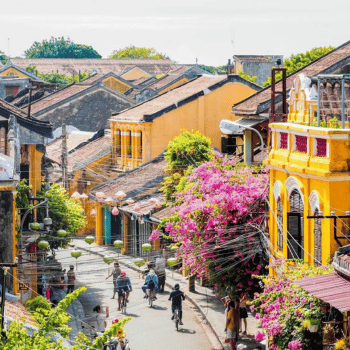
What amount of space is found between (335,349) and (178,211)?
13.5 meters

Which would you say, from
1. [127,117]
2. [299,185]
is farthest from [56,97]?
[299,185]

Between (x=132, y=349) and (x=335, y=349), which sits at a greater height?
(x=335, y=349)

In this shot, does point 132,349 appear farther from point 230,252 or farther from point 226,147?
point 226,147

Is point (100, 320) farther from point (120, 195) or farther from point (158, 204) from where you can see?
point (120, 195)

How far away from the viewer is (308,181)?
957 inches

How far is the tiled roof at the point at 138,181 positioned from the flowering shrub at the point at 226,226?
13.7 metres

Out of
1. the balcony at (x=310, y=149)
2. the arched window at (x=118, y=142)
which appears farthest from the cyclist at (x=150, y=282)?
the arched window at (x=118, y=142)

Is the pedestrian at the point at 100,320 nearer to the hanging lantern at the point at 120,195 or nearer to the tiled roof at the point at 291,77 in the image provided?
the tiled roof at the point at 291,77

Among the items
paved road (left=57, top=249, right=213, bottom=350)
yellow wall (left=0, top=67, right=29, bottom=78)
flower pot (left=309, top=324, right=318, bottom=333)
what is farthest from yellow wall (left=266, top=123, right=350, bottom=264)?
yellow wall (left=0, top=67, right=29, bottom=78)

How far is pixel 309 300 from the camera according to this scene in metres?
21.7

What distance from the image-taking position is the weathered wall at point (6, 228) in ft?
95.6

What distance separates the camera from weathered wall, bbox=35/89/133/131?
6362 centimetres

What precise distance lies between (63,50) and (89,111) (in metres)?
95.8

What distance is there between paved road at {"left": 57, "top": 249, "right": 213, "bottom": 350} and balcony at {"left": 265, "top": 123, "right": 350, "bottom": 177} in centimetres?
612
